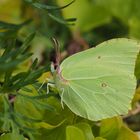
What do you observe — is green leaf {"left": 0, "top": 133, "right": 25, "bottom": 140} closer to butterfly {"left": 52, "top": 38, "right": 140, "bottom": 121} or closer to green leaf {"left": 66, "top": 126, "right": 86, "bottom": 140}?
green leaf {"left": 66, "top": 126, "right": 86, "bottom": 140}

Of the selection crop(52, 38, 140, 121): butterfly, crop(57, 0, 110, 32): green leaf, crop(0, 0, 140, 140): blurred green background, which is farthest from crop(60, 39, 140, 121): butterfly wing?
crop(57, 0, 110, 32): green leaf

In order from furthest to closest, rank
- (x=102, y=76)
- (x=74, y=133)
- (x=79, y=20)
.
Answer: (x=79, y=20) → (x=102, y=76) → (x=74, y=133)

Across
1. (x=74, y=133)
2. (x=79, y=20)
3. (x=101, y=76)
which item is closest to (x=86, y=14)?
(x=79, y=20)

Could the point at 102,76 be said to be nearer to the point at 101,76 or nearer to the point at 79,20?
the point at 101,76

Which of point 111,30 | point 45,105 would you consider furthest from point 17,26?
point 111,30

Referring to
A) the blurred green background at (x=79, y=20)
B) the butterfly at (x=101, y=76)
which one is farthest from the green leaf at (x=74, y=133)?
the blurred green background at (x=79, y=20)

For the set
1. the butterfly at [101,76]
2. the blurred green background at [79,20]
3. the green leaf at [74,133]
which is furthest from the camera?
the blurred green background at [79,20]

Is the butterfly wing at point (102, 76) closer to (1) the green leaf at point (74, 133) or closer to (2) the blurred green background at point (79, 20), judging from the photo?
(1) the green leaf at point (74, 133)

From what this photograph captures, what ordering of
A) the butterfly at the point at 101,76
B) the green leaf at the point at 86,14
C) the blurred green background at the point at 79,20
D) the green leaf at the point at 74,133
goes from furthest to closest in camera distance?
the green leaf at the point at 86,14
the blurred green background at the point at 79,20
the butterfly at the point at 101,76
the green leaf at the point at 74,133
